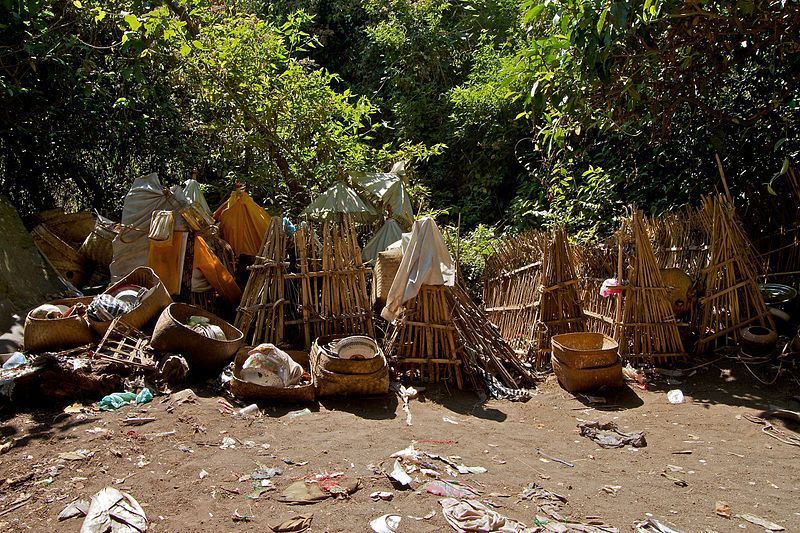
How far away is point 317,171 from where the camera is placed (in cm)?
957

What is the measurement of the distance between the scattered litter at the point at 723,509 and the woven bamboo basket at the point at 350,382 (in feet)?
9.27

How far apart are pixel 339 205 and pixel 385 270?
5.49 feet

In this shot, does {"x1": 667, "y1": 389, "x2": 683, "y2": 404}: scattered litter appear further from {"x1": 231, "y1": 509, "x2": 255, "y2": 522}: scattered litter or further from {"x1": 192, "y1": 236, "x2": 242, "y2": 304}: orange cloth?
{"x1": 192, "y1": 236, "x2": 242, "y2": 304}: orange cloth

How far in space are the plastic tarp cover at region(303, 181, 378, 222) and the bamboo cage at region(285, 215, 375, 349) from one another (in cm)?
159

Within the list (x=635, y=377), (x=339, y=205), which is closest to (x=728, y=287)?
(x=635, y=377)

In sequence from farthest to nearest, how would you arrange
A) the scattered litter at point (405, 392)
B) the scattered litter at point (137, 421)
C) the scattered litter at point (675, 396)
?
the scattered litter at point (675, 396)
the scattered litter at point (405, 392)
the scattered litter at point (137, 421)

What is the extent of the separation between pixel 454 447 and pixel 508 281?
12.0 ft

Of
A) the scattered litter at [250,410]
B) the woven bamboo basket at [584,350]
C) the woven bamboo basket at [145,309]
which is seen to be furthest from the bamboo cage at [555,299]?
the woven bamboo basket at [145,309]

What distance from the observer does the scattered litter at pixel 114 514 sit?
3158 mm

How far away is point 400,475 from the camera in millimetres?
3848

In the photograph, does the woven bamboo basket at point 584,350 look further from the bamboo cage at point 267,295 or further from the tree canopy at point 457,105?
the bamboo cage at point 267,295

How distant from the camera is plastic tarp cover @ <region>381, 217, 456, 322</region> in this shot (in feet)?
19.9

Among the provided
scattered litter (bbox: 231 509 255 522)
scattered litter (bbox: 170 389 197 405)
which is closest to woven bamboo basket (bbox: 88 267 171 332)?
scattered litter (bbox: 170 389 197 405)

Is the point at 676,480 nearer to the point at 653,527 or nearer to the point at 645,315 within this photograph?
the point at 653,527
